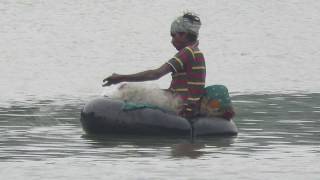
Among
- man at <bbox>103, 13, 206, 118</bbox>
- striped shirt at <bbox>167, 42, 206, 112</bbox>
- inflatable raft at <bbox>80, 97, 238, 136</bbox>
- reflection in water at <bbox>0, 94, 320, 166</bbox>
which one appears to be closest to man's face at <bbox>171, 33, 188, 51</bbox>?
man at <bbox>103, 13, 206, 118</bbox>

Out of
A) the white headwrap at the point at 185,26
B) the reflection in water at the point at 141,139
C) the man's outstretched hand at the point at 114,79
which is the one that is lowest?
the reflection in water at the point at 141,139

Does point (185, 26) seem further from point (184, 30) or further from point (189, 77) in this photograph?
point (189, 77)

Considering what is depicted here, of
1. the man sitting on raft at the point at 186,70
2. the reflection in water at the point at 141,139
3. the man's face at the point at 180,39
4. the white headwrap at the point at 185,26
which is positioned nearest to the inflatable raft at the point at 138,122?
the reflection in water at the point at 141,139

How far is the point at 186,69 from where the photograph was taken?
626 inches

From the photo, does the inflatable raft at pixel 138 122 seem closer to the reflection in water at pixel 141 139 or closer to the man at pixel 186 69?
the reflection in water at pixel 141 139

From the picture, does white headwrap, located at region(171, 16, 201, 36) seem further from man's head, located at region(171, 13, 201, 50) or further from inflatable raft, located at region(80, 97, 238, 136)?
inflatable raft, located at region(80, 97, 238, 136)

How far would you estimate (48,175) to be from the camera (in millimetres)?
12258

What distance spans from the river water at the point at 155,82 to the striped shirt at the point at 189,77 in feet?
2.01

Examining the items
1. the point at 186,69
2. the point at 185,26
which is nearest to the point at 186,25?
the point at 185,26

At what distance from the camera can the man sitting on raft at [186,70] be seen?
1579 centimetres

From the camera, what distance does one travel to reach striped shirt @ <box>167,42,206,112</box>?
15844mm

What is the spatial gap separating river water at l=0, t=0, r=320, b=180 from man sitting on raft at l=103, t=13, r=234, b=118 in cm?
59

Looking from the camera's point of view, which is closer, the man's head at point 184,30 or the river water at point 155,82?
the river water at point 155,82

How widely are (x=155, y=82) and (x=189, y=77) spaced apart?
8.63m
